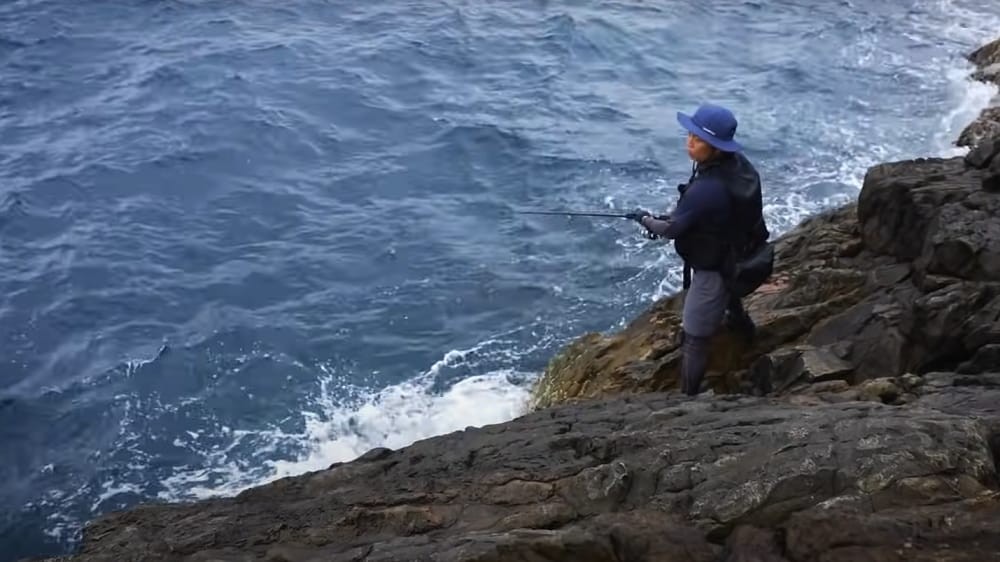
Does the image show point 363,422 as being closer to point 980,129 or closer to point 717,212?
point 717,212

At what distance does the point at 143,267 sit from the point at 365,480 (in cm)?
918

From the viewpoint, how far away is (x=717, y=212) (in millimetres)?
7352

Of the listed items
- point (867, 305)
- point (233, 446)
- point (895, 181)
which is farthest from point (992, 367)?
point (233, 446)

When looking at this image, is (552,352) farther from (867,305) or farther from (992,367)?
(992,367)

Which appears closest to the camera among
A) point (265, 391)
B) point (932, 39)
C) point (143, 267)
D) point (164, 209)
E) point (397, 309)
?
point (265, 391)

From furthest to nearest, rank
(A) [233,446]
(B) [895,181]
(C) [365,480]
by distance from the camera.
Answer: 1. (A) [233,446]
2. (B) [895,181]
3. (C) [365,480]

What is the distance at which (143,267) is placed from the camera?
15109 mm

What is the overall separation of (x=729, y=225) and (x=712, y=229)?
4.8 inches

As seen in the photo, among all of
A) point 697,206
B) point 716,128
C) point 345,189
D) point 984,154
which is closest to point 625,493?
point 697,206

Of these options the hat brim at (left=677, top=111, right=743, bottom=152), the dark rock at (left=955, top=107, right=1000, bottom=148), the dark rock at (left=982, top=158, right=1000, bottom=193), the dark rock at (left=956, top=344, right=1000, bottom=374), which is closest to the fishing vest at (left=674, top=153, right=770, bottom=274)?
the hat brim at (left=677, top=111, right=743, bottom=152)

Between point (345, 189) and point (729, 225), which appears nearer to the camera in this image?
point (729, 225)

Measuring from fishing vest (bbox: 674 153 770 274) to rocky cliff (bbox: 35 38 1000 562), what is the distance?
3.27ft

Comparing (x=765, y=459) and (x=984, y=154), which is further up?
(x=984, y=154)

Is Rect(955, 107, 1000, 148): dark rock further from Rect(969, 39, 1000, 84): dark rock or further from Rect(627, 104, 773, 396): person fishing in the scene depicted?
Rect(627, 104, 773, 396): person fishing
